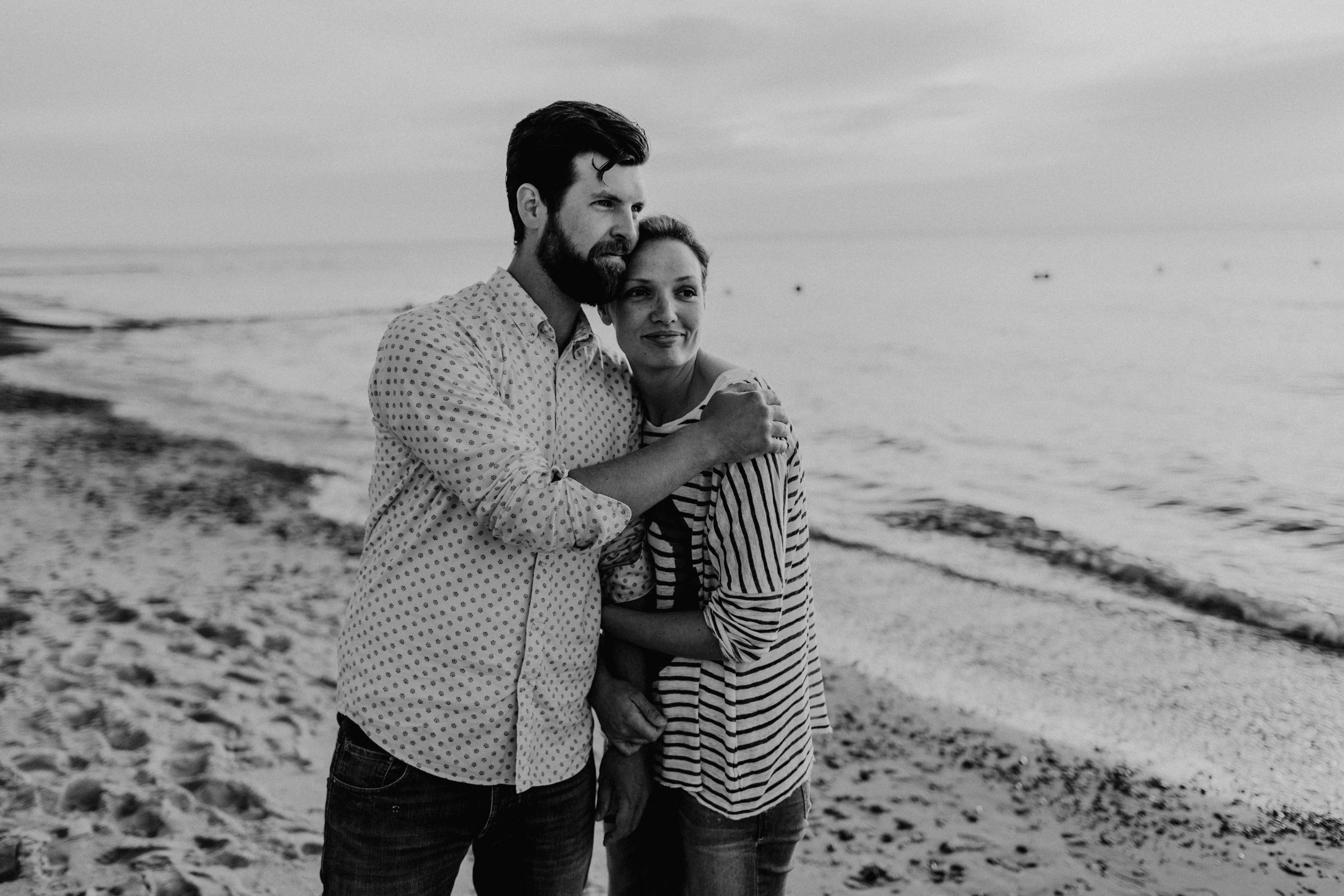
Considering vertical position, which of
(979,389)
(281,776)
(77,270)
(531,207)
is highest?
(77,270)

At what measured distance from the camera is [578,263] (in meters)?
2.39

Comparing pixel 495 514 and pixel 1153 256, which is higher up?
pixel 1153 256

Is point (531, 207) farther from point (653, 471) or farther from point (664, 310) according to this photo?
point (653, 471)

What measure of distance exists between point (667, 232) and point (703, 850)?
158cm

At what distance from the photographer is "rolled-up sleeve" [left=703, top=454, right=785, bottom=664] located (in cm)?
226

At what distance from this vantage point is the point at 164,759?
15.2 ft

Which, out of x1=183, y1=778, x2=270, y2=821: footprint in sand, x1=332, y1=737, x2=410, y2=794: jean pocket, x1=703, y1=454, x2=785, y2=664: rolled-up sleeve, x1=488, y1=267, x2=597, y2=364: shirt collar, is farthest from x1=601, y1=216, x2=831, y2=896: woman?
x1=183, y1=778, x2=270, y2=821: footprint in sand

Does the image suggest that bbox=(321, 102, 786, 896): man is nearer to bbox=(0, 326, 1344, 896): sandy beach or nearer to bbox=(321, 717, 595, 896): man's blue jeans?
bbox=(321, 717, 595, 896): man's blue jeans

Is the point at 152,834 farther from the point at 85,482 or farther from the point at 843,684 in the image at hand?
the point at 85,482

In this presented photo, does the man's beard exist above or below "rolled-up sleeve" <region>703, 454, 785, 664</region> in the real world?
above

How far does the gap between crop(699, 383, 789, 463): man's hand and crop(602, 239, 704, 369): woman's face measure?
285 mm

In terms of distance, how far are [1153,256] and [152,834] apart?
10045 cm

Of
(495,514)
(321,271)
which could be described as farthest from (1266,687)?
(321,271)

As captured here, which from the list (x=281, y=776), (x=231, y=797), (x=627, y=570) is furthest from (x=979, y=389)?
(x=627, y=570)
